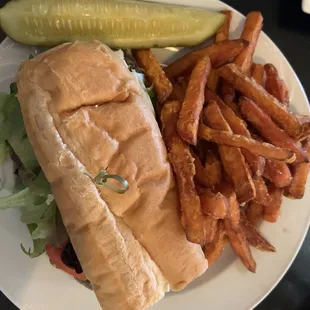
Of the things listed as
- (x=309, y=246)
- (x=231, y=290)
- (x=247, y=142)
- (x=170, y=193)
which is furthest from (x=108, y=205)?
(x=309, y=246)

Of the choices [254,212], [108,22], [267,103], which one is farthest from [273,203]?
[108,22]

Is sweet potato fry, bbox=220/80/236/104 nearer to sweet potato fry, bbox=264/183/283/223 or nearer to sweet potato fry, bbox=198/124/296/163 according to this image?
sweet potato fry, bbox=198/124/296/163

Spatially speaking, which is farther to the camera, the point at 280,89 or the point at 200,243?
the point at 280,89

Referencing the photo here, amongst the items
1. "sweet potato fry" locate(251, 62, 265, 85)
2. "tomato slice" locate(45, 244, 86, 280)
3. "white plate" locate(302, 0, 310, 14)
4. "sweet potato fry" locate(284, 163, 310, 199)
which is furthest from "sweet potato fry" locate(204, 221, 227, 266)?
"white plate" locate(302, 0, 310, 14)

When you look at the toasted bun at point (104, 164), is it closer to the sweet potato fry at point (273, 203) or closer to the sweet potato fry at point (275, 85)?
the sweet potato fry at point (273, 203)

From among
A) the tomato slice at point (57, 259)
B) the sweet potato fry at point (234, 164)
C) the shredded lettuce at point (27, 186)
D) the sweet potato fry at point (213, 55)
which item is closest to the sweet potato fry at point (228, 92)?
the sweet potato fry at point (213, 55)

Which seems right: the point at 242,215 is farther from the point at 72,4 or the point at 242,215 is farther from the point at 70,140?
the point at 72,4

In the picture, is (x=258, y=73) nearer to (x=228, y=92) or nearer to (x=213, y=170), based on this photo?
(x=228, y=92)
